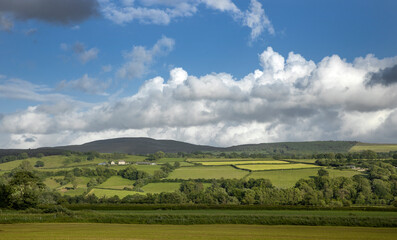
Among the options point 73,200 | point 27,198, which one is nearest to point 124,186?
point 73,200

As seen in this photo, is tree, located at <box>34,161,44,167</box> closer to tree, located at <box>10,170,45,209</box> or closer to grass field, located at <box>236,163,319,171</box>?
grass field, located at <box>236,163,319,171</box>

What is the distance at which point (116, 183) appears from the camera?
130000mm

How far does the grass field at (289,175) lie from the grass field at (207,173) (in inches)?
298

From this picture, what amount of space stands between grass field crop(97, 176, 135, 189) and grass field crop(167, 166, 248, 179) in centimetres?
1490

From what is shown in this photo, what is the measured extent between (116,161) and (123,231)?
148 meters

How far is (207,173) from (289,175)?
1182 inches

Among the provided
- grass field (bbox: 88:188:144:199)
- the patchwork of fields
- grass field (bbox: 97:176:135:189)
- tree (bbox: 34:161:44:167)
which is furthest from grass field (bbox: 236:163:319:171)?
tree (bbox: 34:161:44:167)

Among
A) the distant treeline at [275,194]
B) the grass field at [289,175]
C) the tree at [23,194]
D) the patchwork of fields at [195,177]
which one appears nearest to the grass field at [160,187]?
the patchwork of fields at [195,177]

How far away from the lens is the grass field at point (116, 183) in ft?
411

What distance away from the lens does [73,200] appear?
343ft

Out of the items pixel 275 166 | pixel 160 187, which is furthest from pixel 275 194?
pixel 275 166

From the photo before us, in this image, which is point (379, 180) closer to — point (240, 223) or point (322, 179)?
point (322, 179)

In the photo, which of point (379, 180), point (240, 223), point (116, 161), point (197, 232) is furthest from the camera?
point (116, 161)

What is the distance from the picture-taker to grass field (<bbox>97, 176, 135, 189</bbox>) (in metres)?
125
